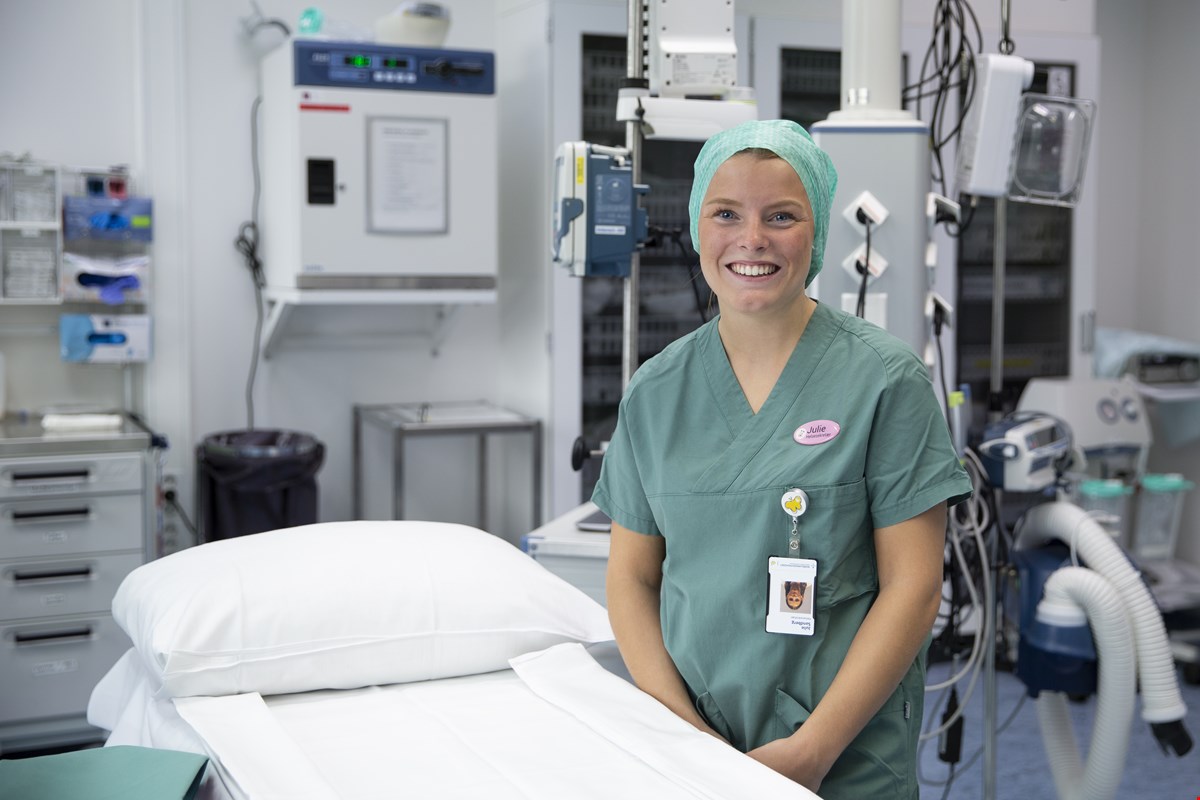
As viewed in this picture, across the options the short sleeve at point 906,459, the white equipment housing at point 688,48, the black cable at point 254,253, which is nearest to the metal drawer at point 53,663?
the black cable at point 254,253

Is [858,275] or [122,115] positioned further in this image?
[122,115]

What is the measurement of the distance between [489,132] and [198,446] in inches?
51.1

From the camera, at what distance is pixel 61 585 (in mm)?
3270

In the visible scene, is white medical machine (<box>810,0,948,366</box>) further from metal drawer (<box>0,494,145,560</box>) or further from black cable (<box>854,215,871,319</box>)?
metal drawer (<box>0,494,145,560</box>)

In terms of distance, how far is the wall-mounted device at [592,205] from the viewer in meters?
2.47

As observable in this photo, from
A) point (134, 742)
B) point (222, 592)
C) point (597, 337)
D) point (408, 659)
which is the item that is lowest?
point (134, 742)

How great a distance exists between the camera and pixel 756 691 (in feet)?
4.92

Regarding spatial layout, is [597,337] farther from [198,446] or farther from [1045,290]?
[1045,290]

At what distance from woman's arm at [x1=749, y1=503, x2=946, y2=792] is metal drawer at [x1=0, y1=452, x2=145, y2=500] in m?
2.36

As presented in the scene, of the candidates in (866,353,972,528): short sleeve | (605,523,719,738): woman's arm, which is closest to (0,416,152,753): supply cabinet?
(605,523,719,738): woman's arm

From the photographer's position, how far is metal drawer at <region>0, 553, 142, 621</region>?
322 cm

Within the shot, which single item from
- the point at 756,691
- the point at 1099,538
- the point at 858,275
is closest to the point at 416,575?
the point at 756,691

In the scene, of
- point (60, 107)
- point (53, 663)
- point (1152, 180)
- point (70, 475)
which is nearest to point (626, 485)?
point (70, 475)

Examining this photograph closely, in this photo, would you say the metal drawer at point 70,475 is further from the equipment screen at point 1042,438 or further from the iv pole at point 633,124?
the equipment screen at point 1042,438
